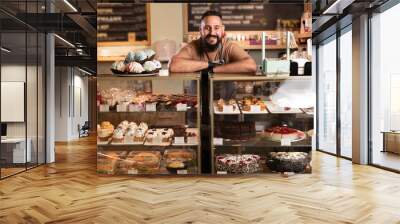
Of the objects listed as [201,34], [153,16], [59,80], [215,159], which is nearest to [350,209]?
[215,159]

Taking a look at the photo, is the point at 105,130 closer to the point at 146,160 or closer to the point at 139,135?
the point at 139,135

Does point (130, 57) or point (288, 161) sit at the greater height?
point (130, 57)

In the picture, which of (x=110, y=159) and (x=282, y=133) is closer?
(x=282, y=133)

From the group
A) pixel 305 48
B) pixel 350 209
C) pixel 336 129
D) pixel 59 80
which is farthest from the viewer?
pixel 59 80

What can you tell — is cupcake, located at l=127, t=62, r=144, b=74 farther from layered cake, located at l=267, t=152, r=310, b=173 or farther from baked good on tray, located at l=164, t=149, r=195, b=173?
layered cake, located at l=267, t=152, r=310, b=173

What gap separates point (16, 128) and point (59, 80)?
8.00 m

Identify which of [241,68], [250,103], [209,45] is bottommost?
[250,103]

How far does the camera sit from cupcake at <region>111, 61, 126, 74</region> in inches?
203

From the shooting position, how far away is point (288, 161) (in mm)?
5152

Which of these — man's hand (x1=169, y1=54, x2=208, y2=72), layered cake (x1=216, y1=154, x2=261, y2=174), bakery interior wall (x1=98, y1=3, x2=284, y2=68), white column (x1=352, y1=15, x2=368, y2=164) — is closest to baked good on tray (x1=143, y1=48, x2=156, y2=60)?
bakery interior wall (x1=98, y1=3, x2=284, y2=68)

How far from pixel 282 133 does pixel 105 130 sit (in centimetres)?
236

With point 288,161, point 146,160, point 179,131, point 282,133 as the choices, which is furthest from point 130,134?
point 288,161

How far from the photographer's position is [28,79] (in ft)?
20.3

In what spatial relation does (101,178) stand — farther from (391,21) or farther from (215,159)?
(391,21)
